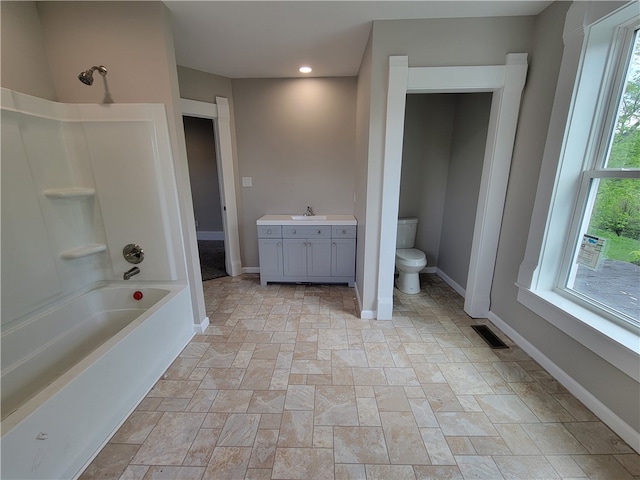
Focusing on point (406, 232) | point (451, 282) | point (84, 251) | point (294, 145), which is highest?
point (294, 145)

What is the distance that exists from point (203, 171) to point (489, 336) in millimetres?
5278

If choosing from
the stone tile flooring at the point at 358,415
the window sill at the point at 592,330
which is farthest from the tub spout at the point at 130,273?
the window sill at the point at 592,330

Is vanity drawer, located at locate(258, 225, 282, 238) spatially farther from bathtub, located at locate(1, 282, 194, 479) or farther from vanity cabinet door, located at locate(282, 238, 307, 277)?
bathtub, located at locate(1, 282, 194, 479)

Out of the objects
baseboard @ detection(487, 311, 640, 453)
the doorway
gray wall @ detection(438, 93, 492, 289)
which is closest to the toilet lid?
gray wall @ detection(438, 93, 492, 289)

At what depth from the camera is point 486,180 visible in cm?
209

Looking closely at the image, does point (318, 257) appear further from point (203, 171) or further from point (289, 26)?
point (203, 171)

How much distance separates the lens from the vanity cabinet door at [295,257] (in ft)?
9.82

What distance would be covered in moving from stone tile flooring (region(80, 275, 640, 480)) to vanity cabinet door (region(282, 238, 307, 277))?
3.19ft

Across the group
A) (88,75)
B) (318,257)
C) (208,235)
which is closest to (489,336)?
(318,257)

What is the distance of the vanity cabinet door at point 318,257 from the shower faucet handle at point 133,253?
1635 mm

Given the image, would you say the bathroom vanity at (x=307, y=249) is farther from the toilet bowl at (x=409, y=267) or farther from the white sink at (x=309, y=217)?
the toilet bowl at (x=409, y=267)

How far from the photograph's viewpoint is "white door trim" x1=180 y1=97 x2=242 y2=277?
2843 millimetres

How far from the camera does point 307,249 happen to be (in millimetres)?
3010

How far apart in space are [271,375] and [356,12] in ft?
8.51
